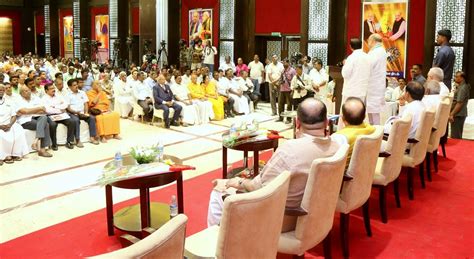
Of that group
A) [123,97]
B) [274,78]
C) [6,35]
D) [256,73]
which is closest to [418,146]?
A: [274,78]

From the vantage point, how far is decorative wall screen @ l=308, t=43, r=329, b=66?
40.7ft

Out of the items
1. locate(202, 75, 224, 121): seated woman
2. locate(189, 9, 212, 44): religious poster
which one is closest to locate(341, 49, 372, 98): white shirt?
locate(202, 75, 224, 121): seated woman

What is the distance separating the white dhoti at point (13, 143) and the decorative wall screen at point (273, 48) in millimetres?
8193

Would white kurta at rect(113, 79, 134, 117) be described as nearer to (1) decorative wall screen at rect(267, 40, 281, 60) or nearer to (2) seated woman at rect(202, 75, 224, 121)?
(2) seated woman at rect(202, 75, 224, 121)

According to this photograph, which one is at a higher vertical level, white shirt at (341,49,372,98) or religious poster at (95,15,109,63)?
religious poster at (95,15,109,63)

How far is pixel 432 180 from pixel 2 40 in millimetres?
24513

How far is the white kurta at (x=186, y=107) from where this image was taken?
32.1ft

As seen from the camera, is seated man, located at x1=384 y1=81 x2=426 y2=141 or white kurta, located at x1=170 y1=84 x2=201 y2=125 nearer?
seated man, located at x1=384 y1=81 x2=426 y2=141

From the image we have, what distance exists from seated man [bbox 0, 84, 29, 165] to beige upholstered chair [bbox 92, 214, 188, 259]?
5.68 meters

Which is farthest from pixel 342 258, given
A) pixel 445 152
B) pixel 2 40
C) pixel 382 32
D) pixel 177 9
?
pixel 2 40

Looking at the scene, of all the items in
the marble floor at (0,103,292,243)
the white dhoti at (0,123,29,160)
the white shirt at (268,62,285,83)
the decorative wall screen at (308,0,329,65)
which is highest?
the decorative wall screen at (308,0,329,65)

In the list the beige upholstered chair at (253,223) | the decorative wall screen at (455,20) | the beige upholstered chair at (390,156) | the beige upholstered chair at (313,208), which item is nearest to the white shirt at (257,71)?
the decorative wall screen at (455,20)

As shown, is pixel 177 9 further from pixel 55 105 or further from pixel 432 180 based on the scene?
pixel 432 180

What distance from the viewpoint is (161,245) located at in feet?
5.42
